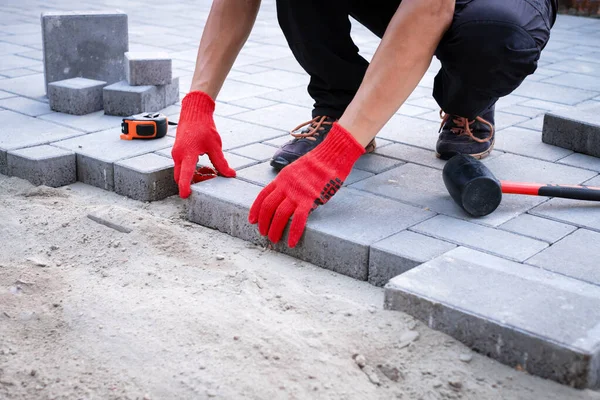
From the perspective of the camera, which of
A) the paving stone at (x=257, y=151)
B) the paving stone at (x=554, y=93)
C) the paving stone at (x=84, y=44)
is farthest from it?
the paving stone at (x=554, y=93)

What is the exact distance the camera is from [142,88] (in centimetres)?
373

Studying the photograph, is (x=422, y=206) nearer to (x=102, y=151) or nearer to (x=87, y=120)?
(x=102, y=151)

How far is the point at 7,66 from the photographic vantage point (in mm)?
4707

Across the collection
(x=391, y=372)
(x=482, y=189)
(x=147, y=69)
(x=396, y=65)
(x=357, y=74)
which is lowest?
(x=391, y=372)

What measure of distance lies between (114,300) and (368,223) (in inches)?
32.8

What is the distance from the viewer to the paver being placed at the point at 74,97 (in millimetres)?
3666

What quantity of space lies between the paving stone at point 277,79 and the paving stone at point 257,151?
1270 mm

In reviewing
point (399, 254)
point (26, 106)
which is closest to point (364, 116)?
point (399, 254)

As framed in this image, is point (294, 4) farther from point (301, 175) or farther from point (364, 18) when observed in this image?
point (301, 175)

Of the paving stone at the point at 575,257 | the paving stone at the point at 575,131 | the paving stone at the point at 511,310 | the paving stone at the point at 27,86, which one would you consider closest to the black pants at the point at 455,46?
the paving stone at the point at 575,131

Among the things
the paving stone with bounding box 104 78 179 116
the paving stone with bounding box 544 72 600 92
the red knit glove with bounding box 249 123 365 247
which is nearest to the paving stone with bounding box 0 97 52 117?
the paving stone with bounding box 104 78 179 116

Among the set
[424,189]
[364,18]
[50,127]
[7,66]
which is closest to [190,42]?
[7,66]

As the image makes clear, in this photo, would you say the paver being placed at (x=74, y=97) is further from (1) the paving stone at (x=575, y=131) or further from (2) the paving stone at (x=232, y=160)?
(1) the paving stone at (x=575, y=131)

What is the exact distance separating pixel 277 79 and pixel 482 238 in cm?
259
